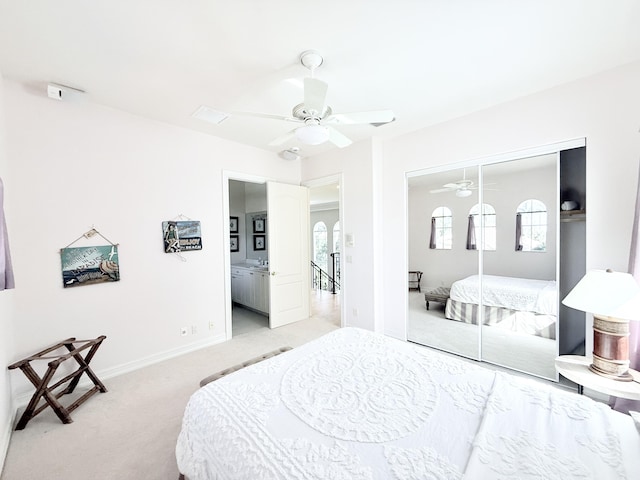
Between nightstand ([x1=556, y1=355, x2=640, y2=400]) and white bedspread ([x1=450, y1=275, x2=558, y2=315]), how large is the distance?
0.70 m

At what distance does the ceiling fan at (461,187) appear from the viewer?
305 centimetres

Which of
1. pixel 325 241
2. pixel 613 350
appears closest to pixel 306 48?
pixel 613 350

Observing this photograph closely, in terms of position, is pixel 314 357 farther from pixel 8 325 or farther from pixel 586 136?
pixel 586 136

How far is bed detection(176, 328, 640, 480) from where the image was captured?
3.22 feet

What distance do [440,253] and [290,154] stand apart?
261cm

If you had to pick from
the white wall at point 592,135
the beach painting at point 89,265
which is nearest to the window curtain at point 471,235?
the white wall at point 592,135

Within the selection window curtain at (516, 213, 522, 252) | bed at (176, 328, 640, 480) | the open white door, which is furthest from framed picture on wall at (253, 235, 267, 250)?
window curtain at (516, 213, 522, 252)

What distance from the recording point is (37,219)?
2.38 meters

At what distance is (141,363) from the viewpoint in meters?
2.96

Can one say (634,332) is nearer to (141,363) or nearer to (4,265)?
(4,265)

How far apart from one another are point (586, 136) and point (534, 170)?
44 centimetres

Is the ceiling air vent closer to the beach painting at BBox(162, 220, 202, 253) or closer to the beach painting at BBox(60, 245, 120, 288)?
the beach painting at BBox(162, 220, 202, 253)

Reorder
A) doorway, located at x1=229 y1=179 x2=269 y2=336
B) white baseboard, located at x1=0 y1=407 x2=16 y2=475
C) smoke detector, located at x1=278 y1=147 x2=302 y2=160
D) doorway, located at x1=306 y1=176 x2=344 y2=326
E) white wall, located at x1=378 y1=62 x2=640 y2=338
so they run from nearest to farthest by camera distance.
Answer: white baseboard, located at x1=0 y1=407 x2=16 y2=475, white wall, located at x1=378 y1=62 x2=640 y2=338, smoke detector, located at x1=278 y1=147 x2=302 y2=160, doorway, located at x1=229 y1=179 x2=269 y2=336, doorway, located at x1=306 y1=176 x2=344 y2=326

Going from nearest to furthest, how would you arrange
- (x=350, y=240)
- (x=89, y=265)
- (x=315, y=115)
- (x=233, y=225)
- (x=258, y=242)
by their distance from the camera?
(x=315, y=115) < (x=89, y=265) < (x=350, y=240) < (x=233, y=225) < (x=258, y=242)
